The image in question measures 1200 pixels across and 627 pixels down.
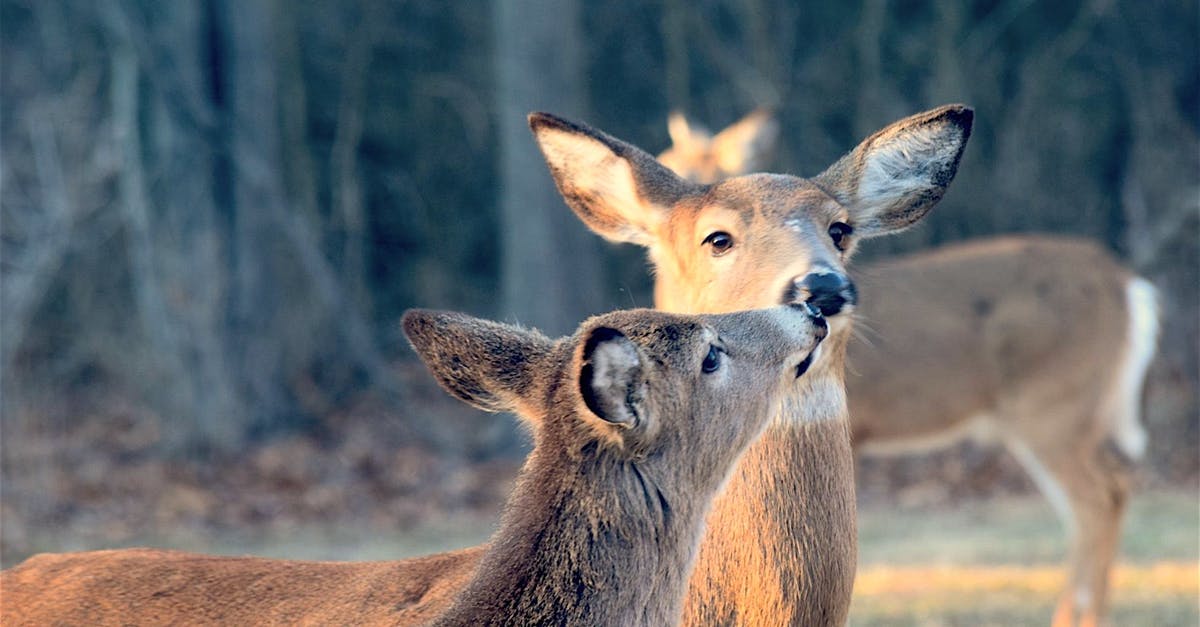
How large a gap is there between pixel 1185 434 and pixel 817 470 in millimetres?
13064

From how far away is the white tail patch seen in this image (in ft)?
34.1

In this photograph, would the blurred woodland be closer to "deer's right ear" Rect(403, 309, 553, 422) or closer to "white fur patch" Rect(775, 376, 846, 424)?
"white fur patch" Rect(775, 376, 846, 424)

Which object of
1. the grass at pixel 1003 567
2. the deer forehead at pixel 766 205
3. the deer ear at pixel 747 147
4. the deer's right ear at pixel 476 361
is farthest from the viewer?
the deer ear at pixel 747 147

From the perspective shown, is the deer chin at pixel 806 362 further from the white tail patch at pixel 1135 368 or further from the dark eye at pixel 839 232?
the white tail patch at pixel 1135 368

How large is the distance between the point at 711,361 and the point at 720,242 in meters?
0.96

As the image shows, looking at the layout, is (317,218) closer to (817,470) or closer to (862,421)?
(862,421)

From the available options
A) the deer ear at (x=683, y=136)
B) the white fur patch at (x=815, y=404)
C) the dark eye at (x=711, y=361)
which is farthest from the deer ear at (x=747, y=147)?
the dark eye at (x=711, y=361)

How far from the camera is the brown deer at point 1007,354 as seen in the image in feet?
34.0

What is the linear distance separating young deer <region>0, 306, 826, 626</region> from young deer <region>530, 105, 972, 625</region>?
0.20 meters

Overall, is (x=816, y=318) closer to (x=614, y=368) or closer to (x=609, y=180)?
(x=614, y=368)

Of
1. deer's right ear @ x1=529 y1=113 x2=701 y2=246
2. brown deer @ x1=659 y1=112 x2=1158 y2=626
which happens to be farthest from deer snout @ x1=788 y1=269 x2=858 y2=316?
brown deer @ x1=659 y1=112 x2=1158 y2=626

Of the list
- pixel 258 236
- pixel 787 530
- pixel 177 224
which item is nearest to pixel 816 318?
pixel 787 530

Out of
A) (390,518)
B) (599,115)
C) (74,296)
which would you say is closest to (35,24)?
(74,296)

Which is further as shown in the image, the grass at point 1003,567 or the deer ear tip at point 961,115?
the grass at point 1003,567
